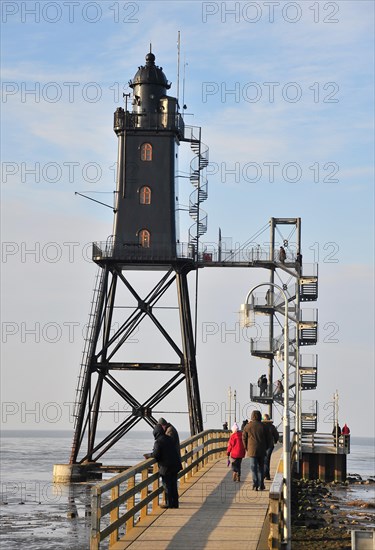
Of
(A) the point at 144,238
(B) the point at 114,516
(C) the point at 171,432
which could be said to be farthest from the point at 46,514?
(B) the point at 114,516

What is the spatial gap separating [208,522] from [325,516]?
1340 centimetres

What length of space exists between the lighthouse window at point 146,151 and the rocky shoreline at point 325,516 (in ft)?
54.8

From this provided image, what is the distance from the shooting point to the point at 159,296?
55594mm

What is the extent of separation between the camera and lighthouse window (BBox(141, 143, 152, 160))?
5681 centimetres

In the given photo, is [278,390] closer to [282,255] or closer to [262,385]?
[262,385]

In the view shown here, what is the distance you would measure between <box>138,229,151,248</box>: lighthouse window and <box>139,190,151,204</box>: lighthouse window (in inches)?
55.5

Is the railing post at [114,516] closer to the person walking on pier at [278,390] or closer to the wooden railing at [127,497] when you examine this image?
the wooden railing at [127,497]

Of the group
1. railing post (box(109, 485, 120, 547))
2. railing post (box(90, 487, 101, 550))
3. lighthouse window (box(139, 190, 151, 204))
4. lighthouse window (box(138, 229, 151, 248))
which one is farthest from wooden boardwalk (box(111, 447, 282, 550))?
lighthouse window (box(139, 190, 151, 204))

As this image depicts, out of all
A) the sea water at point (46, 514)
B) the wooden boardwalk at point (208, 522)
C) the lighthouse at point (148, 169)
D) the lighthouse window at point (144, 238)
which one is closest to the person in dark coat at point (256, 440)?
the wooden boardwalk at point (208, 522)

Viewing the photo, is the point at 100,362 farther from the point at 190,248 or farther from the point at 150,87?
the point at 150,87

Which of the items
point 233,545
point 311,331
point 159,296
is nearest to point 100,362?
point 159,296

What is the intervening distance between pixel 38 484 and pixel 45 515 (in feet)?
73.8

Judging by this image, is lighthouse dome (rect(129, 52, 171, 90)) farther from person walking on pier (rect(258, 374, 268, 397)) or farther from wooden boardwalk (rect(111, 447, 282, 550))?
wooden boardwalk (rect(111, 447, 282, 550))

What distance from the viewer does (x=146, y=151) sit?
56.9 metres
